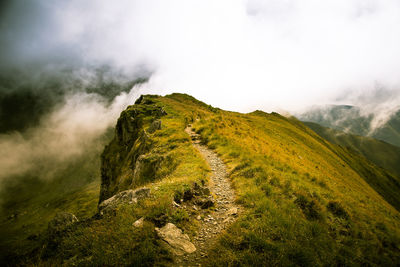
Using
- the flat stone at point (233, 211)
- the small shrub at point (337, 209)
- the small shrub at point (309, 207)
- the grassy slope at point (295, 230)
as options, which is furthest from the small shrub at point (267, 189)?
the small shrub at point (337, 209)

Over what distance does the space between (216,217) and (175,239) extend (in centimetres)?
231

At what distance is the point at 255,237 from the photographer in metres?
5.92

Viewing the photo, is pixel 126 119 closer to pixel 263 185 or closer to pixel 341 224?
pixel 263 185

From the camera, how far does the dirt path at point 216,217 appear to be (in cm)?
586

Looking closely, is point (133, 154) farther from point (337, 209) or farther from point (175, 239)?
point (337, 209)

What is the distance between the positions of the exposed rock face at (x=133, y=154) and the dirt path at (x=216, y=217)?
20.2 feet

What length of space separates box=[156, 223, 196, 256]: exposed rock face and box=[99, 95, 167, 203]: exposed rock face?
7796 mm

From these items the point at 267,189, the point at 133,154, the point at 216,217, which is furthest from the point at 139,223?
the point at 133,154

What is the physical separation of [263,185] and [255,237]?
3.68m

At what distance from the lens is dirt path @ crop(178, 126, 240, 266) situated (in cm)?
586

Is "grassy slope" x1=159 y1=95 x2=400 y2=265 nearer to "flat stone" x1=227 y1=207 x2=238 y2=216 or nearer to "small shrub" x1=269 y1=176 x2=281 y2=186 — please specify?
"small shrub" x1=269 y1=176 x2=281 y2=186

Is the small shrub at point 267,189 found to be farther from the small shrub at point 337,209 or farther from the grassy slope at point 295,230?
the small shrub at point 337,209

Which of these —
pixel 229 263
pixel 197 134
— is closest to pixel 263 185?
pixel 229 263

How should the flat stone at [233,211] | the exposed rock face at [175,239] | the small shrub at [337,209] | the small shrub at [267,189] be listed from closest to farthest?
the exposed rock face at [175,239]
the flat stone at [233,211]
the small shrub at [337,209]
the small shrub at [267,189]
